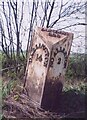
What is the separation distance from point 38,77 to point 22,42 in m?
0.34

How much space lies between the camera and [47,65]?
1.85 metres

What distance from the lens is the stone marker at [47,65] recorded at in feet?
6.07

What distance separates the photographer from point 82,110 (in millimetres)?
1989

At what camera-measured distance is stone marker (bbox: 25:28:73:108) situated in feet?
6.07

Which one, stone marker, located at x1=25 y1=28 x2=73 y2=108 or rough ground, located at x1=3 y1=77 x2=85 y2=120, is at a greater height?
stone marker, located at x1=25 y1=28 x2=73 y2=108

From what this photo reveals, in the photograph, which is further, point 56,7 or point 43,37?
point 56,7

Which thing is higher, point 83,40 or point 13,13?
point 13,13

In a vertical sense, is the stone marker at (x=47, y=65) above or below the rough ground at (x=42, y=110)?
above

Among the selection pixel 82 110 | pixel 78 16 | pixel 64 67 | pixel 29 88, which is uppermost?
pixel 78 16

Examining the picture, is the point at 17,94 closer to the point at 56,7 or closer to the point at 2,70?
the point at 2,70

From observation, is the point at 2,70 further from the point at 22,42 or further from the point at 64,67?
the point at 64,67

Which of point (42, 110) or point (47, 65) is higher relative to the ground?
point (47, 65)

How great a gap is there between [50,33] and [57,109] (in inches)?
19.5

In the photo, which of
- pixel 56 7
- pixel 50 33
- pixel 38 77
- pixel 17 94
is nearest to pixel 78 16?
pixel 56 7
